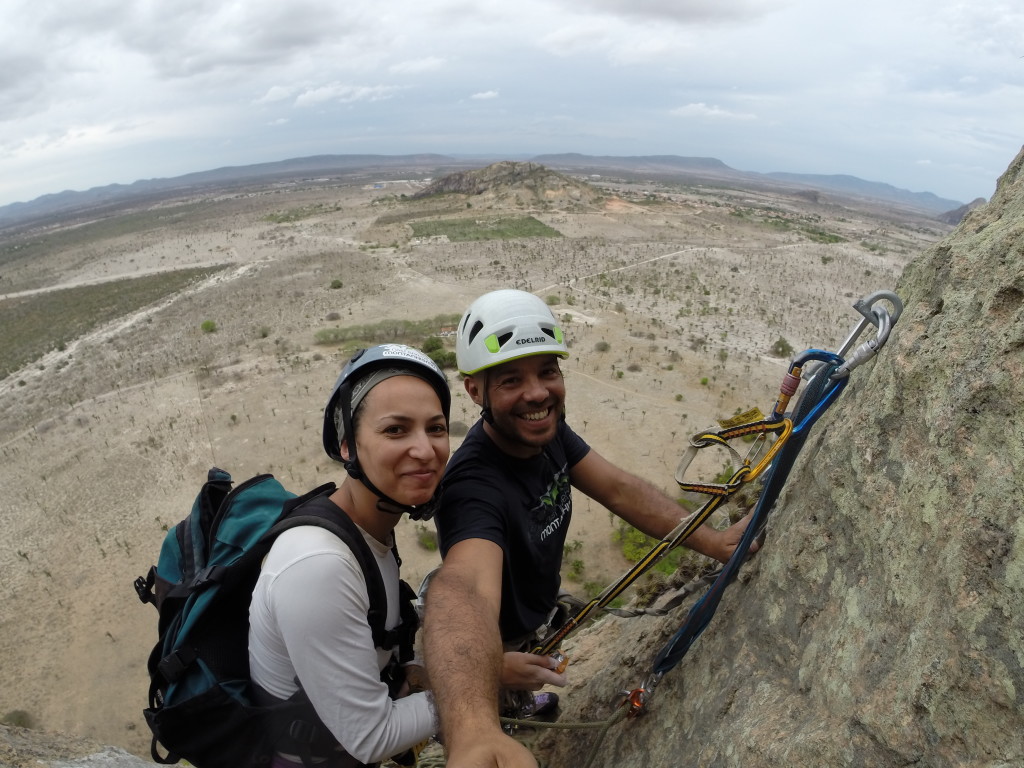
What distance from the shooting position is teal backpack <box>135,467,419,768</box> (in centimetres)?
232

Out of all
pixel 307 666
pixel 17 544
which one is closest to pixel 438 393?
pixel 307 666

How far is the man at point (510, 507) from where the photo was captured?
224 centimetres

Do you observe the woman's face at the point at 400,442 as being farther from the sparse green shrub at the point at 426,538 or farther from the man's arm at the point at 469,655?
the sparse green shrub at the point at 426,538

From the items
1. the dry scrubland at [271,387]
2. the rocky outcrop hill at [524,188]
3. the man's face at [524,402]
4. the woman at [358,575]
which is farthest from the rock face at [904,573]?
the rocky outcrop hill at [524,188]

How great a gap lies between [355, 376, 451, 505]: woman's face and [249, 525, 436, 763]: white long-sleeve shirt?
1.16 feet

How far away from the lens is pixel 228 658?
2.41m

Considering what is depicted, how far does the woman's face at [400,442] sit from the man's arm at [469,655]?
0.39 metres

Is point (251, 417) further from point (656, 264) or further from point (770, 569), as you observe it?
point (656, 264)

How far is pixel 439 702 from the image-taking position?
1.97 metres

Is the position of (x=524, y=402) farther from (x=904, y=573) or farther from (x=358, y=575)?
(x=904, y=573)

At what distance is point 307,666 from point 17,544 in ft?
43.3

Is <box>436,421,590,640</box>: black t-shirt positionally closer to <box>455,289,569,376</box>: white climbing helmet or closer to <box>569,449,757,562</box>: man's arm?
<box>569,449,757,562</box>: man's arm

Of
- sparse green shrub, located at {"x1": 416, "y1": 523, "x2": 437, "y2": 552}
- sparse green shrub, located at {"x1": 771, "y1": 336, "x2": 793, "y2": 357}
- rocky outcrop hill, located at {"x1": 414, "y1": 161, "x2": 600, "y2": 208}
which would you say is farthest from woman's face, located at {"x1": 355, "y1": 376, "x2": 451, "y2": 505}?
rocky outcrop hill, located at {"x1": 414, "y1": 161, "x2": 600, "y2": 208}

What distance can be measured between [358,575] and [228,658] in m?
0.83
